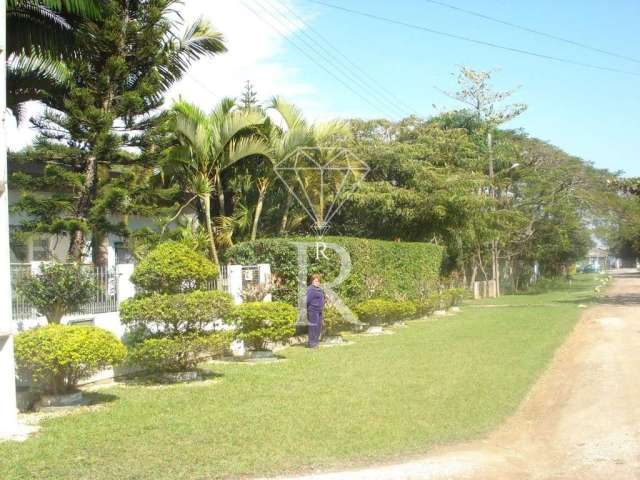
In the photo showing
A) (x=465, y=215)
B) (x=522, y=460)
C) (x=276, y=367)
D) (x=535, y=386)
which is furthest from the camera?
(x=465, y=215)

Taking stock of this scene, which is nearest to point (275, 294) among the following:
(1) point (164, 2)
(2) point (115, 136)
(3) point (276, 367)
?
(3) point (276, 367)

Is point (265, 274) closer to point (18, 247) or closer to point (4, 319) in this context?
point (18, 247)

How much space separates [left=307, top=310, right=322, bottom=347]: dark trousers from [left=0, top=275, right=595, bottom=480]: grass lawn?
1347mm

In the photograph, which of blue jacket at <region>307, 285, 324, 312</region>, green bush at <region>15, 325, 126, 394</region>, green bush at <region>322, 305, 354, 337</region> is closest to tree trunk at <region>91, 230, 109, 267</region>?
blue jacket at <region>307, 285, 324, 312</region>

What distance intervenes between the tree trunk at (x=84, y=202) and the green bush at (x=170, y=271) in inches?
133

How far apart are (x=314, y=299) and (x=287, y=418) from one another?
7287 mm

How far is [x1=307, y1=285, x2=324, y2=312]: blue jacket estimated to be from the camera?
51.9 feet

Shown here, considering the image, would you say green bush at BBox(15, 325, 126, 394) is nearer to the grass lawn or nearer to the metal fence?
the grass lawn

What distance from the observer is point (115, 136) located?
13.7 metres

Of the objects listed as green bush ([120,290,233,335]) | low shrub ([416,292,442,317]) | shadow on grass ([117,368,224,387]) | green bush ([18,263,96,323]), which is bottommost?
shadow on grass ([117,368,224,387])

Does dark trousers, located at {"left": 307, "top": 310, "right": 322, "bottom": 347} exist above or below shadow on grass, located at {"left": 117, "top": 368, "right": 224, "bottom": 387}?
above

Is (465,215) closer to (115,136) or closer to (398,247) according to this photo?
(398,247)

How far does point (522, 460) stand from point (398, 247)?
1624cm

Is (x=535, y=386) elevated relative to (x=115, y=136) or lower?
lower
